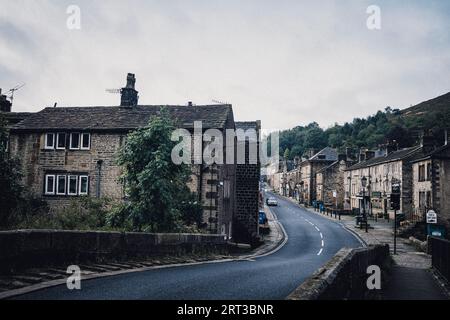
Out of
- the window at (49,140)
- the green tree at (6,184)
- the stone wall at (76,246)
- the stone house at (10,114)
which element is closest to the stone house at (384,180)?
the stone wall at (76,246)

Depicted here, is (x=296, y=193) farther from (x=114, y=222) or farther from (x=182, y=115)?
(x=114, y=222)

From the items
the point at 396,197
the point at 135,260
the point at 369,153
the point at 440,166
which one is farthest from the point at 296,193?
the point at 135,260

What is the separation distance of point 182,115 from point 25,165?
35.4ft

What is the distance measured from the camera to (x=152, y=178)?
1585cm

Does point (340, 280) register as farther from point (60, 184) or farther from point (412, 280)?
point (60, 184)

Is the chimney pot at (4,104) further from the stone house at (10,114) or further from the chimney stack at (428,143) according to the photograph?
the chimney stack at (428,143)

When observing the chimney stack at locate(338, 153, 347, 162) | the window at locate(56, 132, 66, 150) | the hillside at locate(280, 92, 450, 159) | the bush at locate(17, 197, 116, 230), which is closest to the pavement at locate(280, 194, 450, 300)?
the bush at locate(17, 197, 116, 230)

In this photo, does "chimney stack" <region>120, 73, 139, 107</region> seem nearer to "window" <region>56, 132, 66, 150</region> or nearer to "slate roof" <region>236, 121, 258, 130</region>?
"window" <region>56, 132, 66, 150</region>

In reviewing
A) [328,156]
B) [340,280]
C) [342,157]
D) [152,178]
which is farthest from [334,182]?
[340,280]

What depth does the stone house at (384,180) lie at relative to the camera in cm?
4316

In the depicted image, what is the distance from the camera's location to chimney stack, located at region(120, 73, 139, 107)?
27.0 meters

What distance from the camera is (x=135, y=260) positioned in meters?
10.8

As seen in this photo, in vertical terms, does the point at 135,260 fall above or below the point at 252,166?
below

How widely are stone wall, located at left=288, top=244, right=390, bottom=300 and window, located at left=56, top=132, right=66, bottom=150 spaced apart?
1978cm
